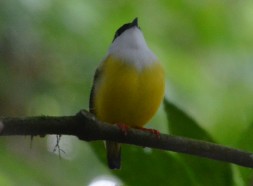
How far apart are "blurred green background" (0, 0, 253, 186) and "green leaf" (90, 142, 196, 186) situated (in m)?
0.19

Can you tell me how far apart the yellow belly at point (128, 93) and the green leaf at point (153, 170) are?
411 mm

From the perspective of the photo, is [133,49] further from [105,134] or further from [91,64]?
[105,134]

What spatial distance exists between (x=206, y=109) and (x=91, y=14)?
0.37 metres

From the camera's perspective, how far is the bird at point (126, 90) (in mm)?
1245

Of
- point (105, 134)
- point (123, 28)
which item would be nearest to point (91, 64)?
point (123, 28)

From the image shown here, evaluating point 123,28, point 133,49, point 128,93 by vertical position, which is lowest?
point 128,93

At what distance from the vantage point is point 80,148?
56.3 inches

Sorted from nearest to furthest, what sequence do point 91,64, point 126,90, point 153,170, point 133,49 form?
1. point 153,170
2. point 126,90
3. point 133,49
4. point 91,64

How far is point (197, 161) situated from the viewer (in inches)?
32.4

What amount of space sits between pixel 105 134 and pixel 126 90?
1.45ft

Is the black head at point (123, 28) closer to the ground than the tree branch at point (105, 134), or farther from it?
farther from it

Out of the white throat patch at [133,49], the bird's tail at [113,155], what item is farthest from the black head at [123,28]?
the bird's tail at [113,155]

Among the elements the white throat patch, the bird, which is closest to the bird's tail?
the bird

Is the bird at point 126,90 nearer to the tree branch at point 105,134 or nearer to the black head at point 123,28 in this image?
the black head at point 123,28
